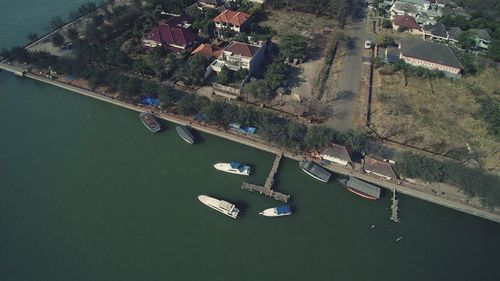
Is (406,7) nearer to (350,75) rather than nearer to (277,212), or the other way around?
(350,75)

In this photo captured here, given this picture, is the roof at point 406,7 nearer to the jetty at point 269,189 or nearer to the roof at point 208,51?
the roof at point 208,51

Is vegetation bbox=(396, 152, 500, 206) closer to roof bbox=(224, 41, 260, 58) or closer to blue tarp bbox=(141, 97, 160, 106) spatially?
roof bbox=(224, 41, 260, 58)

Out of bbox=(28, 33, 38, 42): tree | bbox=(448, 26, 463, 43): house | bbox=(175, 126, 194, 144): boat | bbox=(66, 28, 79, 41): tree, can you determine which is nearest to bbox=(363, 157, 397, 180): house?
bbox=(175, 126, 194, 144): boat

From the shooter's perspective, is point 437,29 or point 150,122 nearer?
point 150,122

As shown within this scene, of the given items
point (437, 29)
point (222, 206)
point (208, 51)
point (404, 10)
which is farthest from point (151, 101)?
point (404, 10)

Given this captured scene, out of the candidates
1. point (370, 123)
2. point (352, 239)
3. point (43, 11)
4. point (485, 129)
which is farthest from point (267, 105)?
point (43, 11)
